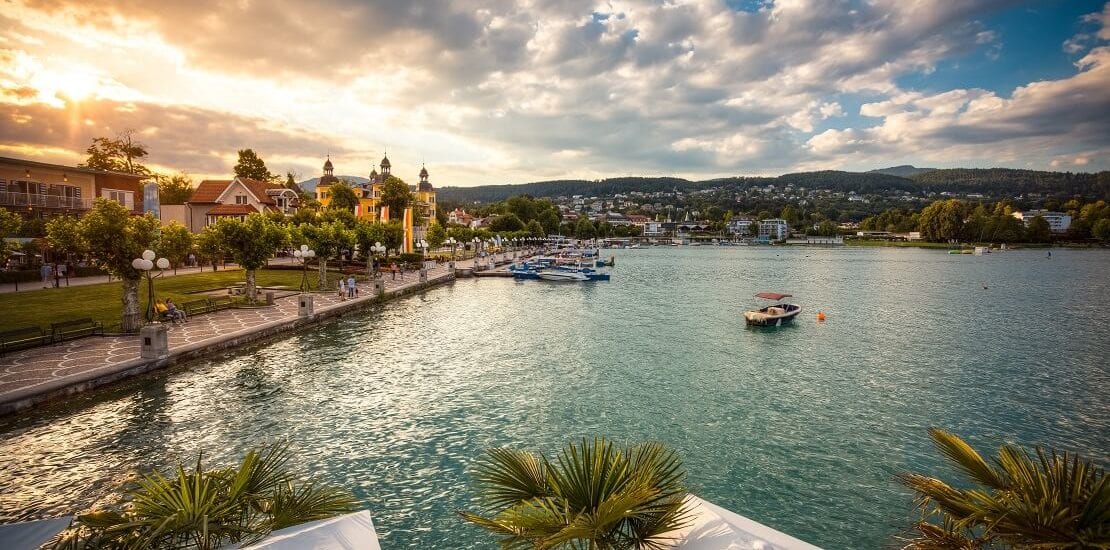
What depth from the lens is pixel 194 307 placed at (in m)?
24.4

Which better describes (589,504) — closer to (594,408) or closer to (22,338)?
(594,408)

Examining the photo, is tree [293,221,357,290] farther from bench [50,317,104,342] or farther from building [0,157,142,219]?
bench [50,317,104,342]

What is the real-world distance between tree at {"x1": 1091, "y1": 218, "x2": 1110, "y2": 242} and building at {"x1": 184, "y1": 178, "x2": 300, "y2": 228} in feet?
662

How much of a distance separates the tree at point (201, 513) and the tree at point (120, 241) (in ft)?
58.5

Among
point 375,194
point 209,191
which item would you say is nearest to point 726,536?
point 209,191

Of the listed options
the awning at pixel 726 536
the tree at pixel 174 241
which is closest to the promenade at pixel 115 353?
the tree at pixel 174 241

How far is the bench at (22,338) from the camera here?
1611cm

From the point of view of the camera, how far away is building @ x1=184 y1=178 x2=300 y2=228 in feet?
172

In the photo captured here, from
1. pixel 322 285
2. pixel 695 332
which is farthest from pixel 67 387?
pixel 695 332

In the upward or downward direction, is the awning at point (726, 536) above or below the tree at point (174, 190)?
below

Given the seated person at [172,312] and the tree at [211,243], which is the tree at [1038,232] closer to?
the tree at [211,243]

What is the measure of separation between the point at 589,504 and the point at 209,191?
62524 mm

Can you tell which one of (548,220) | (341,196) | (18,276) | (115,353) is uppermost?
(548,220)

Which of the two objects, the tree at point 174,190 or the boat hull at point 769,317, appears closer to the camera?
the boat hull at point 769,317
